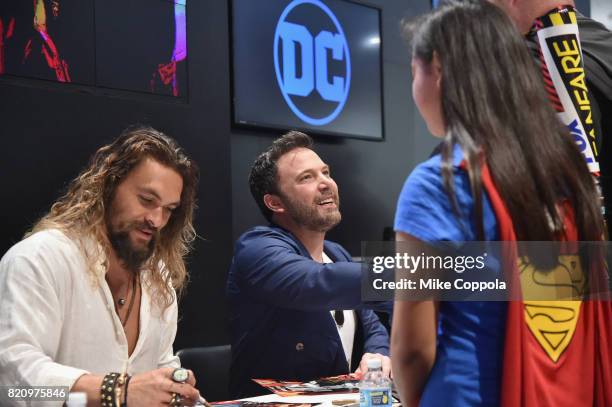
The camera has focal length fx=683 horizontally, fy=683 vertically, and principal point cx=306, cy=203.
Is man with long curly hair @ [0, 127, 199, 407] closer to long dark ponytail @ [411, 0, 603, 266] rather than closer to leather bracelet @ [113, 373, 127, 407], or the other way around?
leather bracelet @ [113, 373, 127, 407]

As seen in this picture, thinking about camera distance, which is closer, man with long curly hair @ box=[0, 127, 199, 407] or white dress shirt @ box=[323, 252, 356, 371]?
man with long curly hair @ box=[0, 127, 199, 407]

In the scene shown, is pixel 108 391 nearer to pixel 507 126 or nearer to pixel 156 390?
pixel 156 390

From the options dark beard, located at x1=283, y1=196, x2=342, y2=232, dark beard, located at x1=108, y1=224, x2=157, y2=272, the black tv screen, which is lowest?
dark beard, located at x1=108, y1=224, x2=157, y2=272

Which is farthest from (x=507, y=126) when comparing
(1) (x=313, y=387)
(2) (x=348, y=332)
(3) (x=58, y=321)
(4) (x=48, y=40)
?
(4) (x=48, y=40)

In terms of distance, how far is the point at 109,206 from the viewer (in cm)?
251

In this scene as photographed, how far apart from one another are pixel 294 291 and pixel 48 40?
4.85ft

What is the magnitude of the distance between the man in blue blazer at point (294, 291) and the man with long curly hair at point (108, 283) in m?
0.35

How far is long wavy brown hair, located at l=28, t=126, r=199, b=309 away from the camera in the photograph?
7.91 feet

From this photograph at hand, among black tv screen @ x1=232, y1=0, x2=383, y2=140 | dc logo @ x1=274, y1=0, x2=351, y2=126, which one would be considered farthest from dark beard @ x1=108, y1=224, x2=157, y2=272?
dc logo @ x1=274, y1=0, x2=351, y2=126

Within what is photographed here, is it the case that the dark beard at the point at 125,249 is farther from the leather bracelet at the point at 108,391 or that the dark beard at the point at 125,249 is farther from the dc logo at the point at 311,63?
the dc logo at the point at 311,63

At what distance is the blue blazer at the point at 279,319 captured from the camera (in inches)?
106

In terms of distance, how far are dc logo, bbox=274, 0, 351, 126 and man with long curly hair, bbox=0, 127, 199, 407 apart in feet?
6.56

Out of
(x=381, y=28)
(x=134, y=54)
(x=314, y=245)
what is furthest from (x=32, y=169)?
(x=381, y=28)

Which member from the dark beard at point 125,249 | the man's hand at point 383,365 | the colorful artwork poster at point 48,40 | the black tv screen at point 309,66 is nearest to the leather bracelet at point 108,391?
the dark beard at point 125,249
